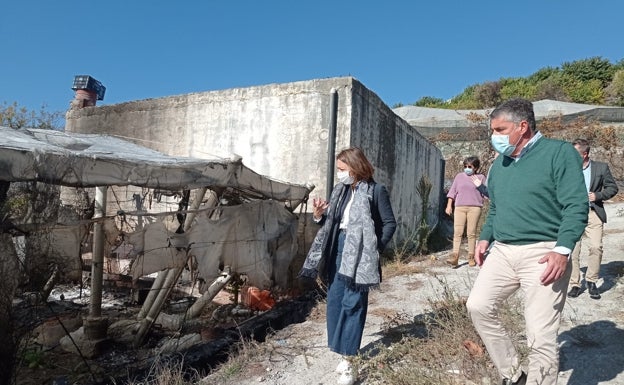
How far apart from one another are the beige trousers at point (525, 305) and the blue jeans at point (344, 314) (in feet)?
→ 2.73

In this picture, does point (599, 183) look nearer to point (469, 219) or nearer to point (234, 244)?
point (469, 219)

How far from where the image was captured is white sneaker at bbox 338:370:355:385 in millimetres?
2727

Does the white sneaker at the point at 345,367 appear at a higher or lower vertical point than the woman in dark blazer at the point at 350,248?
lower

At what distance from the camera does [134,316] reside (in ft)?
17.1

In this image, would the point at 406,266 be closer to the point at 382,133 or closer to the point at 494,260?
the point at 382,133

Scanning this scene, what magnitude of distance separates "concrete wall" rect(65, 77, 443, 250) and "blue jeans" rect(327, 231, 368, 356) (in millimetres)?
2948

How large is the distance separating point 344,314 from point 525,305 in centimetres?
122

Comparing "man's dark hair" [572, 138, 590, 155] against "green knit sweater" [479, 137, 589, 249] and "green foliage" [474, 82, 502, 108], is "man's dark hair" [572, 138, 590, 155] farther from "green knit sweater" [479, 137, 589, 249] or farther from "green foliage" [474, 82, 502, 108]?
"green foliage" [474, 82, 502, 108]

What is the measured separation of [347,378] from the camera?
2730mm

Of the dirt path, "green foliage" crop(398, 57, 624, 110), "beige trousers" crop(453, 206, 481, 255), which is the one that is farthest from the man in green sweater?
"green foliage" crop(398, 57, 624, 110)

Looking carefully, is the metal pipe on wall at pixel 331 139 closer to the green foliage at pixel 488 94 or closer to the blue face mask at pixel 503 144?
the blue face mask at pixel 503 144

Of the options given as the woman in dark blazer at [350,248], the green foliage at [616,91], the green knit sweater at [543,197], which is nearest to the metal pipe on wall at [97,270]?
the woman in dark blazer at [350,248]

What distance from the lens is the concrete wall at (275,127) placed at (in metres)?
5.91

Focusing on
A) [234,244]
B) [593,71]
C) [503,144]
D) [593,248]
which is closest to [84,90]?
[234,244]
